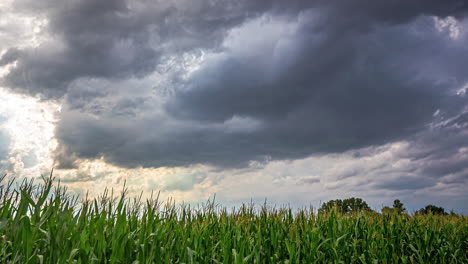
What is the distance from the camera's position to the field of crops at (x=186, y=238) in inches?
223

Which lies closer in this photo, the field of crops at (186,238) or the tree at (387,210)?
the field of crops at (186,238)

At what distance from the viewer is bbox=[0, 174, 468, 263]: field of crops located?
18.6ft

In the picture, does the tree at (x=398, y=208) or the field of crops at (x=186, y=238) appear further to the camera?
the tree at (x=398, y=208)

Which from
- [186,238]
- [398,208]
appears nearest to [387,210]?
[398,208]

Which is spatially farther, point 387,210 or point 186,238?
point 387,210

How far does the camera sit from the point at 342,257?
9680mm

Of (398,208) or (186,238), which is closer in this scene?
(186,238)

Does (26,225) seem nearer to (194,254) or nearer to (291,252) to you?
(194,254)

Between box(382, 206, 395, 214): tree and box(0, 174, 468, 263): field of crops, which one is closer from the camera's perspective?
box(0, 174, 468, 263): field of crops

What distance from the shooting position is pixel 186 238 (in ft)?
25.2

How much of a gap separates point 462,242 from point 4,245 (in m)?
14.4

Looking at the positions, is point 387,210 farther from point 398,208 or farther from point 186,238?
point 186,238

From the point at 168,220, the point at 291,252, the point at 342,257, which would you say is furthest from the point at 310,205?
the point at 168,220

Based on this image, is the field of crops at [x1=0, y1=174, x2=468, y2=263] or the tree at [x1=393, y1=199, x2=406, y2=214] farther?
the tree at [x1=393, y1=199, x2=406, y2=214]
